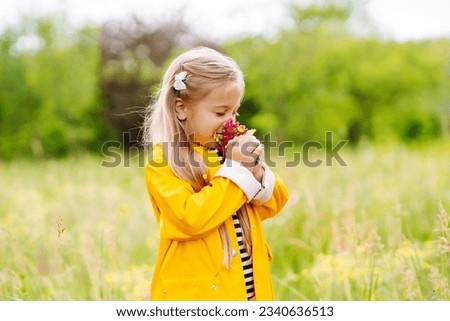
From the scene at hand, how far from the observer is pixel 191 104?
1944 millimetres

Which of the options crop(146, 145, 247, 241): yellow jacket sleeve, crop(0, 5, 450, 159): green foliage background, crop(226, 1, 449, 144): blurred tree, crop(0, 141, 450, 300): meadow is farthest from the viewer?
crop(226, 1, 449, 144): blurred tree

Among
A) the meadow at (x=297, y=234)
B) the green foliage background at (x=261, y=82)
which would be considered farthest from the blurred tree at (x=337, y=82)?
the meadow at (x=297, y=234)

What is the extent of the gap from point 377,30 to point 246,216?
38.2 ft

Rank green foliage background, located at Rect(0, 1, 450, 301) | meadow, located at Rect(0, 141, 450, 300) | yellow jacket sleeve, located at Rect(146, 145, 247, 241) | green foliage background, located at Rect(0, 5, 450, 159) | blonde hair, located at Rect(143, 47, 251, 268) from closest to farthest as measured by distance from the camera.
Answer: yellow jacket sleeve, located at Rect(146, 145, 247, 241) < blonde hair, located at Rect(143, 47, 251, 268) < meadow, located at Rect(0, 141, 450, 300) < green foliage background, located at Rect(0, 1, 450, 301) < green foliage background, located at Rect(0, 5, 450, 159)

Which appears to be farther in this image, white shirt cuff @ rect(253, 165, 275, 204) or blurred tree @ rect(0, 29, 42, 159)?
blurred tree @ rect(0, 29, 42, 159)

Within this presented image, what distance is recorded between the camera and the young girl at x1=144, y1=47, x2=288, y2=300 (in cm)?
184

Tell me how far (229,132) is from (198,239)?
353 mm

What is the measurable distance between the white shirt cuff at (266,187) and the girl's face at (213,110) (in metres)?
0.21

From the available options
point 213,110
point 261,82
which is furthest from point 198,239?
point 261,82

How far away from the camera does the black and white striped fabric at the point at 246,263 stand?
195 cm

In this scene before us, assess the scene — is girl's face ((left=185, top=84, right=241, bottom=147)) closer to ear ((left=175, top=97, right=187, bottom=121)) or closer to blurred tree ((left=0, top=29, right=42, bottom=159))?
ear ((left=175, top=97, right=187, bottom=121))

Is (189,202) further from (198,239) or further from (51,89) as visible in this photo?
(51,89)

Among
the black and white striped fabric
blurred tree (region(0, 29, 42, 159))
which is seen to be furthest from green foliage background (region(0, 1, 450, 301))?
the black and white striped fabric
